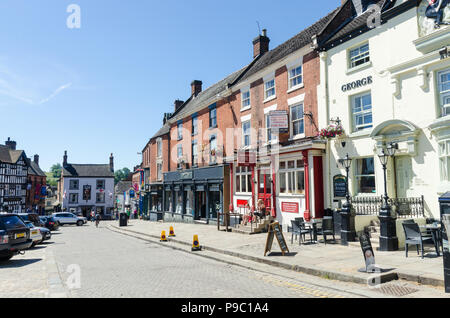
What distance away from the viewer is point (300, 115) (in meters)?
18.4

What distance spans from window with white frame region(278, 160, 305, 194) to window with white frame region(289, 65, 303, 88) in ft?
14.7

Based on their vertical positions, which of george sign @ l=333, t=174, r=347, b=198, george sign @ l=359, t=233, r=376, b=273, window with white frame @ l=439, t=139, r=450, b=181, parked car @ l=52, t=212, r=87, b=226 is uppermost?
window with white frame @ l=439, t=139, r=450, b=181

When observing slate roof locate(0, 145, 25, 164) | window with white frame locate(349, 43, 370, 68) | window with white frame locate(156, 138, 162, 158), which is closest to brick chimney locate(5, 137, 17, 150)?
slate roof locate(0, 145, 25, 164)

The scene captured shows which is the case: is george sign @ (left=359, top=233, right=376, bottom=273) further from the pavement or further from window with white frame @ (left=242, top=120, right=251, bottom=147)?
window with white frame @ (left=242, top=120, right=251, bottom=147)

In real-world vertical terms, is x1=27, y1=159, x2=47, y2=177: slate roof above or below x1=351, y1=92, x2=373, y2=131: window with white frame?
above

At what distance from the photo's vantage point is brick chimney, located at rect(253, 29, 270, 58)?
27.0 meters

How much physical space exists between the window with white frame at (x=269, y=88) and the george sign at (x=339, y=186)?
7.39 metres

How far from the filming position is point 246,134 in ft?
75.3

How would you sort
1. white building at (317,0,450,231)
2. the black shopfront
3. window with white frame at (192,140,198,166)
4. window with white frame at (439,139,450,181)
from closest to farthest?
window with white frame at (439,139,450,181)
white building at (317,0,450,231)
the black shopfront
window with white frame at (192,140,198,166)

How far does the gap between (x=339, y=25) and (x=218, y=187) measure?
43.9ft

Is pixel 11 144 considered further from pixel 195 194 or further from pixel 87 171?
pixel 195 194

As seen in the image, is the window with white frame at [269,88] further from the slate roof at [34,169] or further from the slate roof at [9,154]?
the slate roof at [34,169]

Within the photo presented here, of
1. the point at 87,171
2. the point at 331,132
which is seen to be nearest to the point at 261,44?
the point at 331,132

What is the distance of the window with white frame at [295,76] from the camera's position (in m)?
18.4
